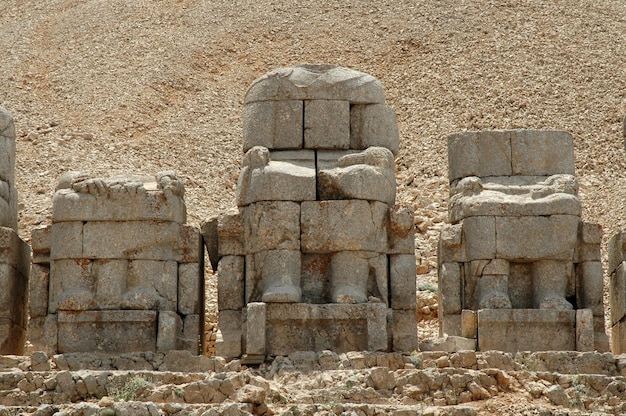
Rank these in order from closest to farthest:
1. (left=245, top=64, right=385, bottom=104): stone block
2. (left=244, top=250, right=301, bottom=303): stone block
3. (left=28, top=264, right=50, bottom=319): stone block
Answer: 1. (left=244, top=250, right=301, bottom=303): stone block
2. (left=28, top=264, right=50, bottom=319): stone block
3. (left=245, top=64, right=385, bottom=104): stone block

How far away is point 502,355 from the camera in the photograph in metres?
19.9

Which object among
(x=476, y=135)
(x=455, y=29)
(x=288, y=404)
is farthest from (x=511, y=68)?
(x=288, y=404)

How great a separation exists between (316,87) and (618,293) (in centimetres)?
447

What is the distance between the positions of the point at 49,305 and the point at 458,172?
211 inches

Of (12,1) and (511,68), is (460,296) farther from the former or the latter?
(12,1)

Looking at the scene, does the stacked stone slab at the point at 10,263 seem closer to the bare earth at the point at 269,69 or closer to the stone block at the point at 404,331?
the stone block at the point at 404,331

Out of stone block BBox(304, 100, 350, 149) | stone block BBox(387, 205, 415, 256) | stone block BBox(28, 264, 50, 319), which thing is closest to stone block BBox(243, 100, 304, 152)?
stone block BBox(304, 100, 350, 149)

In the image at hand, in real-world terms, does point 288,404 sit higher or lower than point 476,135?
lower

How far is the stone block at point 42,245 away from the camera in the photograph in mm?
22172

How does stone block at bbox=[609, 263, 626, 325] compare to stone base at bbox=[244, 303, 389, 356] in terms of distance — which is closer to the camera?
stone base at bbox=[244, 303, 389, 356]

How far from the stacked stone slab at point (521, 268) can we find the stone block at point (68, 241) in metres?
4.42

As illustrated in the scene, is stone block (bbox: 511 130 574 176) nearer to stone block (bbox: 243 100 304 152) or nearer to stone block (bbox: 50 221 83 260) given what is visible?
stone block (bbox: 243 100 304 152)

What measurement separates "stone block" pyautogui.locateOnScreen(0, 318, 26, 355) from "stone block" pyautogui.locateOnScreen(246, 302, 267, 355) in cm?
301

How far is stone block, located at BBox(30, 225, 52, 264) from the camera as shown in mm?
22172
